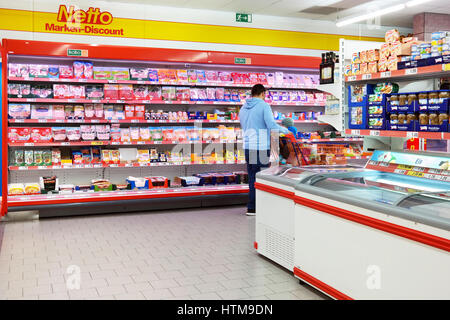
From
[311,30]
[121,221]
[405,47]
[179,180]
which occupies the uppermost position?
[311,30]

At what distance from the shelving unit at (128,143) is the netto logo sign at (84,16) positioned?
0.87m

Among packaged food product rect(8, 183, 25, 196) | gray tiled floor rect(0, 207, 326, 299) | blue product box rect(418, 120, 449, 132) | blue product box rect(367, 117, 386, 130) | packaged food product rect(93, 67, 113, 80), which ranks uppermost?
packaged food product rect(93, 67, 113, 80)

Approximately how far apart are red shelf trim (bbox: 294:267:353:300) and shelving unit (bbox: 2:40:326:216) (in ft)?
11.9

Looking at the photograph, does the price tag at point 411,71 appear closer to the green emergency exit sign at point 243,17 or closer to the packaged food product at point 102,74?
the packaged food product at point 102,74

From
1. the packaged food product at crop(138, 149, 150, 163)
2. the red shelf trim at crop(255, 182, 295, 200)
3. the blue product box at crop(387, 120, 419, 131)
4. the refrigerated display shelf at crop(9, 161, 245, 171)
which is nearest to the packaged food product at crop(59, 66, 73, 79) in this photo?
the refrigerated display shelf at crop(9, 161, 245, 171)

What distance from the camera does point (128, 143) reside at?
7191 mm

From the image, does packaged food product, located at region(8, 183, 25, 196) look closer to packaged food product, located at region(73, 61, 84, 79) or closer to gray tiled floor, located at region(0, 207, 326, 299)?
gray tiled floor, located at region(0, 207, 326, 299)

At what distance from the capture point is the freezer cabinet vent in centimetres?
424

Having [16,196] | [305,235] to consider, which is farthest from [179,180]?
[305,235]

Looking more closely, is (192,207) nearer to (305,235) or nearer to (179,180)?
(179,180)

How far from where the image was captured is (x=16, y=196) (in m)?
6.55

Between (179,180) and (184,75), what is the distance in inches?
68.8

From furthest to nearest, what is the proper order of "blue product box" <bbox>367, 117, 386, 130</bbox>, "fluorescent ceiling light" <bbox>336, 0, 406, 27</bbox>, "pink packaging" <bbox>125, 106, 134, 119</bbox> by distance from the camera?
"fluorescent ceiling light" <bbox>336, 0, 406, 27</bbox> → "pink packaging" <bbox>125, 106, 134, 119</bbox> → "blue product box" <bbox>367, 117, 386, 130</bbox>

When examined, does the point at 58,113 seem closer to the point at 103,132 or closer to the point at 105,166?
the point at 103,132
